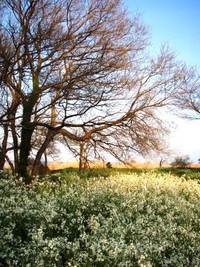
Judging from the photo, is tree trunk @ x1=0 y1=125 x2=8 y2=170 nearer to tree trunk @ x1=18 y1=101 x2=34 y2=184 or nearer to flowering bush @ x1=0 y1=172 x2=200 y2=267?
tree trunk @ x1=18 y1=101 x2=34 y2=184

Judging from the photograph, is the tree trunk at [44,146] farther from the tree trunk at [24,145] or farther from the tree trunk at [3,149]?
the tree trunk at [3,149]

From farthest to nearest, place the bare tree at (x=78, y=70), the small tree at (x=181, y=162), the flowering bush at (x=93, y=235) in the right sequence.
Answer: the small tree at (x=181, y=162) < the bare tree at (x=78, y=70) < the flowering bush at (x=93, y=235)

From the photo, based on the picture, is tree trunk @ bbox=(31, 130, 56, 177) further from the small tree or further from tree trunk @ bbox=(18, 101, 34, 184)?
the small tree

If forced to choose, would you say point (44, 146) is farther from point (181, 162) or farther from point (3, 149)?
point (181, 162)

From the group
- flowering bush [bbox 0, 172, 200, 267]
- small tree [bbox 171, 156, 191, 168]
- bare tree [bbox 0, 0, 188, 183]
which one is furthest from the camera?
small tree [bbox 171, 156, 191, 168]

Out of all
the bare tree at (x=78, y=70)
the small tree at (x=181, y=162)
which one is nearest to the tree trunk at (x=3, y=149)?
the bare tree at (x=78, y=70)

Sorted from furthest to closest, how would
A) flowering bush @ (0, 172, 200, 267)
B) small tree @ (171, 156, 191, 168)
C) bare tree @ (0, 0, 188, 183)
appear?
small tree @ (171, 156, 191, 168), bare tree @ (0, 0, 188, 183), flowering bush @ (0, 172, 200, 267)

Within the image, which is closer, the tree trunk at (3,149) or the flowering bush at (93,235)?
the flowering bush at (93,235)

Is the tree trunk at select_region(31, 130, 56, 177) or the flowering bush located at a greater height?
the tree trunk at select_region(31, 130, 56, 177)

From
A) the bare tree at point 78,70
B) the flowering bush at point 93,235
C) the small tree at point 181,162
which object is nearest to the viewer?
the flowering bush at point 93,235

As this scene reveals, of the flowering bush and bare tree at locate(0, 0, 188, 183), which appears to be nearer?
the flowering bush

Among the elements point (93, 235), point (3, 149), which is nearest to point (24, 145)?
point (3, 149)

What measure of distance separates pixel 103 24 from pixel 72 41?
5.76ft

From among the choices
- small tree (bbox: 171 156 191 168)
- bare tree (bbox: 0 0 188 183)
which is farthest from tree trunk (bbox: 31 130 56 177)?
small tree (bbox: 171 156 191 168)
